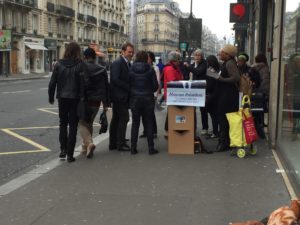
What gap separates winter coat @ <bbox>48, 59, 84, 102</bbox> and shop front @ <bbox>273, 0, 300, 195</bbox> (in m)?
3.08

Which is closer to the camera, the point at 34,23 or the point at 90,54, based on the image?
the point at 90,54

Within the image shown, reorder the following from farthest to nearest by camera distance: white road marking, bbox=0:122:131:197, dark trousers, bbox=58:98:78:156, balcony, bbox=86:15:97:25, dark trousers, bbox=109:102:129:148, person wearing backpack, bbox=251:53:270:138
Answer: balcony, bbox=86:15:97:25 < person wearing backpack, bbox=251:53:270:138 < dark trousers, bbox=109:102:129:148 < dark trousers, bbox=58:98:78:156 < white road marking, bbox=0:122:131:197

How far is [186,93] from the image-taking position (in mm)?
8414

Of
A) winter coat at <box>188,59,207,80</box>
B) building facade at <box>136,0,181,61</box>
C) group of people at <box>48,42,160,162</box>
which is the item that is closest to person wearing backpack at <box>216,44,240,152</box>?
group of people at <box>48,42,160,162</box>

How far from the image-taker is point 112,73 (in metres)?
8.42

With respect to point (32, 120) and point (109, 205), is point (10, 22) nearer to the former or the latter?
point (32, 120)

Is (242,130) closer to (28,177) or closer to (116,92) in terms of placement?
(116,92)

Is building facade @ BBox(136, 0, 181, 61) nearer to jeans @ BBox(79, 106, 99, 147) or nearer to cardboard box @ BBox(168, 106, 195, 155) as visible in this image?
cardboard box @ BBox(168, 106, 195, 155)

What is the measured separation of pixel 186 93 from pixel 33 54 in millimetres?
53084

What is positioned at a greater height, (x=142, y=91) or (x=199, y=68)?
(x=199, y=68)

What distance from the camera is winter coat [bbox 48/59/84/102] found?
25.5ft

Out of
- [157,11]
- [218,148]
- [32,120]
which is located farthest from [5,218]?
[157,11]

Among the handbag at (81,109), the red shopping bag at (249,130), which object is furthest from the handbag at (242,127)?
the handbag at (81,109)

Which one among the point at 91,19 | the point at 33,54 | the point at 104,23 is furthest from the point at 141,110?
the point at 104,23
